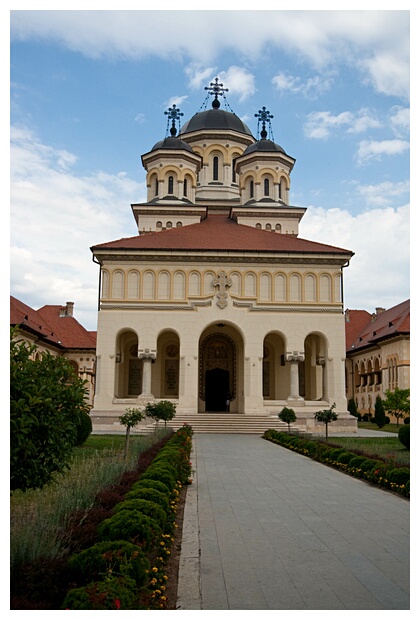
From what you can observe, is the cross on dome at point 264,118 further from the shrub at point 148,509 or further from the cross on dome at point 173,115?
the shrub at point 148,509

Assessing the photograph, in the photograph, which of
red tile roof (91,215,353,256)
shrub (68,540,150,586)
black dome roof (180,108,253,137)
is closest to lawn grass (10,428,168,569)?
shrub (68,540,150,586)

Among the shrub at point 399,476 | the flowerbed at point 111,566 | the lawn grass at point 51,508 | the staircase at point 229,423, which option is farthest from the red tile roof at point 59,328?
the flowerbed at point 111,566

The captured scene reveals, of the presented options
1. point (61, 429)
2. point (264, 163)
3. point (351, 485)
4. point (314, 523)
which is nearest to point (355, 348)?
point (264, 163)

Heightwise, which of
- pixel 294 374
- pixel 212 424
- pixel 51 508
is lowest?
pixel 212 424

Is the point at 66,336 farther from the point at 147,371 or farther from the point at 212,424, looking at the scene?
the point at 212,424

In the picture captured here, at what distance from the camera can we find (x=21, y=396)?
632cm

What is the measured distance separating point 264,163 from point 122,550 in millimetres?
40731

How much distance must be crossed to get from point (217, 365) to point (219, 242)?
7789 mm

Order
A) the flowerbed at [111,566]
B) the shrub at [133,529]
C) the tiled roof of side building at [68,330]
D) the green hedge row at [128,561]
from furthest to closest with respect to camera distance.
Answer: the tiled roof of side building at [68,330]
the shrub at [133,529]
the flowerbed at [111,566]
the green hedge row at [128,561]

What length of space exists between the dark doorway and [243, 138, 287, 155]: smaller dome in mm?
17222

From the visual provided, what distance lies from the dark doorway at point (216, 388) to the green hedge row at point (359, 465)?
49.2 ft

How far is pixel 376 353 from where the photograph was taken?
47531 millimetres

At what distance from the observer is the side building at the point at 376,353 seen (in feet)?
135

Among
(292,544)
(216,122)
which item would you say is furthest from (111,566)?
(216,122)
